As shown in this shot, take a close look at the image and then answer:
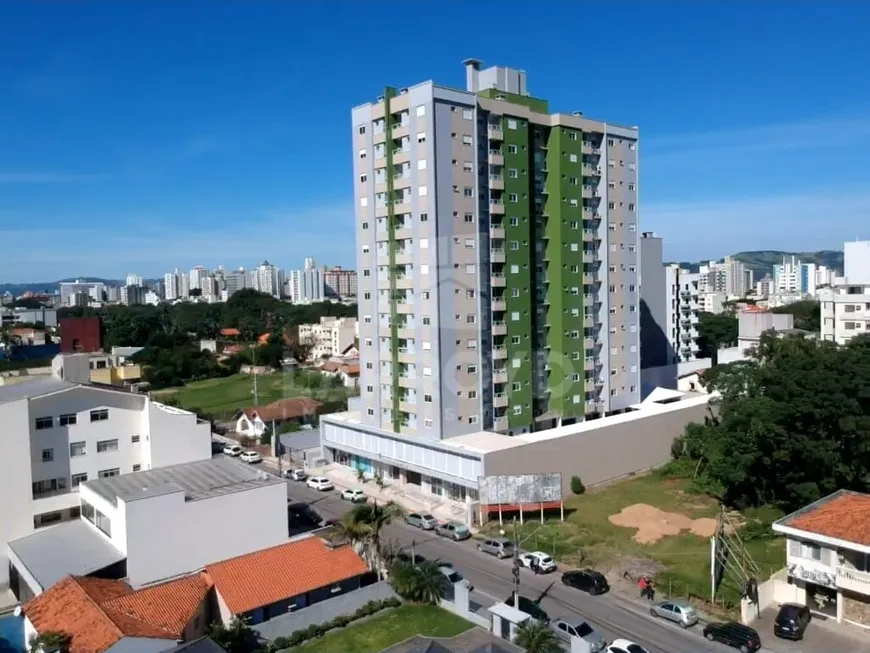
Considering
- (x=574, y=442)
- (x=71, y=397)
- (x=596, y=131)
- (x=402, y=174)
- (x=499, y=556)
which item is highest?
(x=596, y=131)

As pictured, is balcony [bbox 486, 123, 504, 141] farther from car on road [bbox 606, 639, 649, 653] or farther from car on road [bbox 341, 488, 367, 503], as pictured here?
car on road [bbox 606, 639, 649, 653]

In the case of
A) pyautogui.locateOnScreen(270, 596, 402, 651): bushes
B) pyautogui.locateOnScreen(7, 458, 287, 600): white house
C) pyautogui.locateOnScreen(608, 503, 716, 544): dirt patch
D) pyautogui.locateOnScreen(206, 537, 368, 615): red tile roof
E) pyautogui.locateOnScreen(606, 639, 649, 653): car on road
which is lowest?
pyautogui.locateOnScreen(608, 503, 716, 544): dirt patch

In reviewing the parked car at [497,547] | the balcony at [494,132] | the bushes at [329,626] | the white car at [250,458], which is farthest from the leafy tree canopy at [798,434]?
the white car at [250,458]

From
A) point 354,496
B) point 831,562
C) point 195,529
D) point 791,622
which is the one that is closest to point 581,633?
point 791,622

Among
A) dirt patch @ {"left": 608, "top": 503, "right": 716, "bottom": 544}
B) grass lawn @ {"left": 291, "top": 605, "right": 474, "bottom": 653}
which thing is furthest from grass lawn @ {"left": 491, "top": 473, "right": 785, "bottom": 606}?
grass lawn @ {"left": 291, "top": 605, "right": 474, "bottom": 653}

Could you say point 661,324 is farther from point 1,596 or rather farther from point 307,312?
point 307,312

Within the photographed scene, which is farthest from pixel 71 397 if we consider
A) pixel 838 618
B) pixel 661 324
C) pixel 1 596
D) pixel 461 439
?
pixel 661 324
